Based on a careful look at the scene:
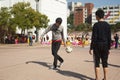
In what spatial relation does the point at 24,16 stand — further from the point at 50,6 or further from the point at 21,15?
the point at 50,6

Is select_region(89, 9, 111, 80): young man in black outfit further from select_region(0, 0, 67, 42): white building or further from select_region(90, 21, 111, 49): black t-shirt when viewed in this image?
select_region(0, 0, 67, 42): white building

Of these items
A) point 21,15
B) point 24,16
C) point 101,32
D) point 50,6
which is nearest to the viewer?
point 101,32

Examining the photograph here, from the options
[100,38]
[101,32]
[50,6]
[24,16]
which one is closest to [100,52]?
[100,38]

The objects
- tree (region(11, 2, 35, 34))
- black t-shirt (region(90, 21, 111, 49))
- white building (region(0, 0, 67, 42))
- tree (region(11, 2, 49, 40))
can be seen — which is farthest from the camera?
white building (region(0, 0, 67, 42))

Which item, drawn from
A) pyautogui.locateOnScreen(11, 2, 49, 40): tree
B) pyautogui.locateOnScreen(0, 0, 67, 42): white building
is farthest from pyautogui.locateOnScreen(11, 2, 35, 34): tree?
pyautogui.locateOnScreen(0, 0, 67, 42): white building

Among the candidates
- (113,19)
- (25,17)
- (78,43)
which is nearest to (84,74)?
(78,43)

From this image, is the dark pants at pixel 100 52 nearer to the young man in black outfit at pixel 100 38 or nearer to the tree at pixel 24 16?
the young man in black outfit at pixel 100 38

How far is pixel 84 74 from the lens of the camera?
9859 millimetres

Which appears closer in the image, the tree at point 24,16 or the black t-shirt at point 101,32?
the black t-shirt at point 101,32

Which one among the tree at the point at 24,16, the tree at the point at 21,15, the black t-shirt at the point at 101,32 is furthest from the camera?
the tree at the point at 24,16

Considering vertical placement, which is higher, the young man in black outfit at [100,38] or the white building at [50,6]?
the white building at [50,6]

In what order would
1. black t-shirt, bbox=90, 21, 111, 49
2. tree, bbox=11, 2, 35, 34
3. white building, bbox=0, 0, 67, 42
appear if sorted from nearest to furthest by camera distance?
black t-shirt, bbox=90, 21, 111, 49 < tree, bbox=11, 2, 35, 34 < white building, bbox=0, 0, 67, 42

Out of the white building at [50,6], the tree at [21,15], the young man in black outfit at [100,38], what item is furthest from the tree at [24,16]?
the young man in black outfit at [100,38]

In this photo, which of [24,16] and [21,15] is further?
[24,16]
